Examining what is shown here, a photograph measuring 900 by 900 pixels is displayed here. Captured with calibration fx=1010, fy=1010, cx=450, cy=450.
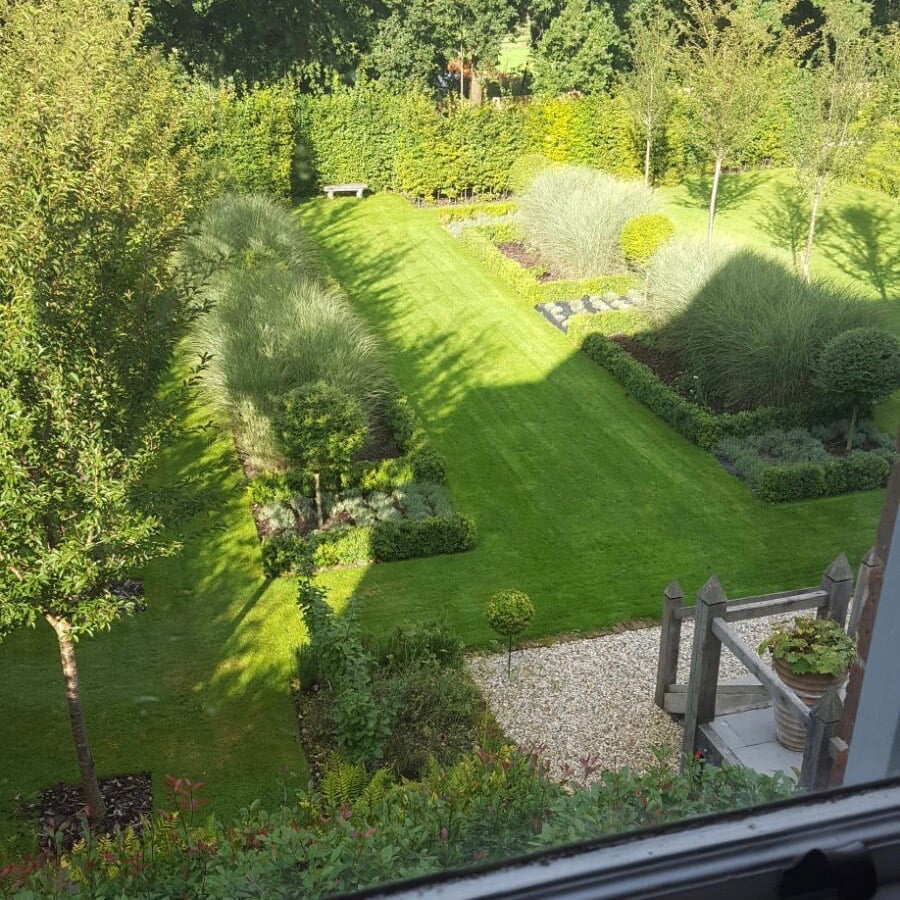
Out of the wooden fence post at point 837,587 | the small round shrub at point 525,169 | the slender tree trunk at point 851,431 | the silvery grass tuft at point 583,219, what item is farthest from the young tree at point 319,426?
the small round shrub at point 525,169

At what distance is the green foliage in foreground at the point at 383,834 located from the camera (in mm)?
2234

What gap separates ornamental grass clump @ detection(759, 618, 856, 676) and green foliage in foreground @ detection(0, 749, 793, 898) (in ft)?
6.97

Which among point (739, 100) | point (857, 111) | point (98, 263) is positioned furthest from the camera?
point (739, 100)

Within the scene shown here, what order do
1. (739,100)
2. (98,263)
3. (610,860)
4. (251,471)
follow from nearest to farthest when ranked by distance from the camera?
(610,860) < (98,263) < (251,471) < (739,100)

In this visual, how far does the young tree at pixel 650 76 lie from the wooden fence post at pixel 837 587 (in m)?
14.2

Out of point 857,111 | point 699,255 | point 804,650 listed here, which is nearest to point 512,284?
point 699,255

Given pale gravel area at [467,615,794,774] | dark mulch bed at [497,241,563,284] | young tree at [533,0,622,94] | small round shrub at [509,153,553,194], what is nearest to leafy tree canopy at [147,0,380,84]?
young tree at [533,0,622,94]

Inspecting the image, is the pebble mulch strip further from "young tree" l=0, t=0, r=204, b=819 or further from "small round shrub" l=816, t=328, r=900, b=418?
"young tree" l=0, t=0, r=204, b=819

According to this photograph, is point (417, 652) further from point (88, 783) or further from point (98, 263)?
point (98, 263)

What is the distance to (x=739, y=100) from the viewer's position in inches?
659

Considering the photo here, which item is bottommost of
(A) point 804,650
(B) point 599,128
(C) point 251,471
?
(C) point 251,471

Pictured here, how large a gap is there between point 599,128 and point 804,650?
19.8 metres

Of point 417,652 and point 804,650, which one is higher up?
point 804,650

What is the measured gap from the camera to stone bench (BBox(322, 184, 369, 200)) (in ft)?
73.9
